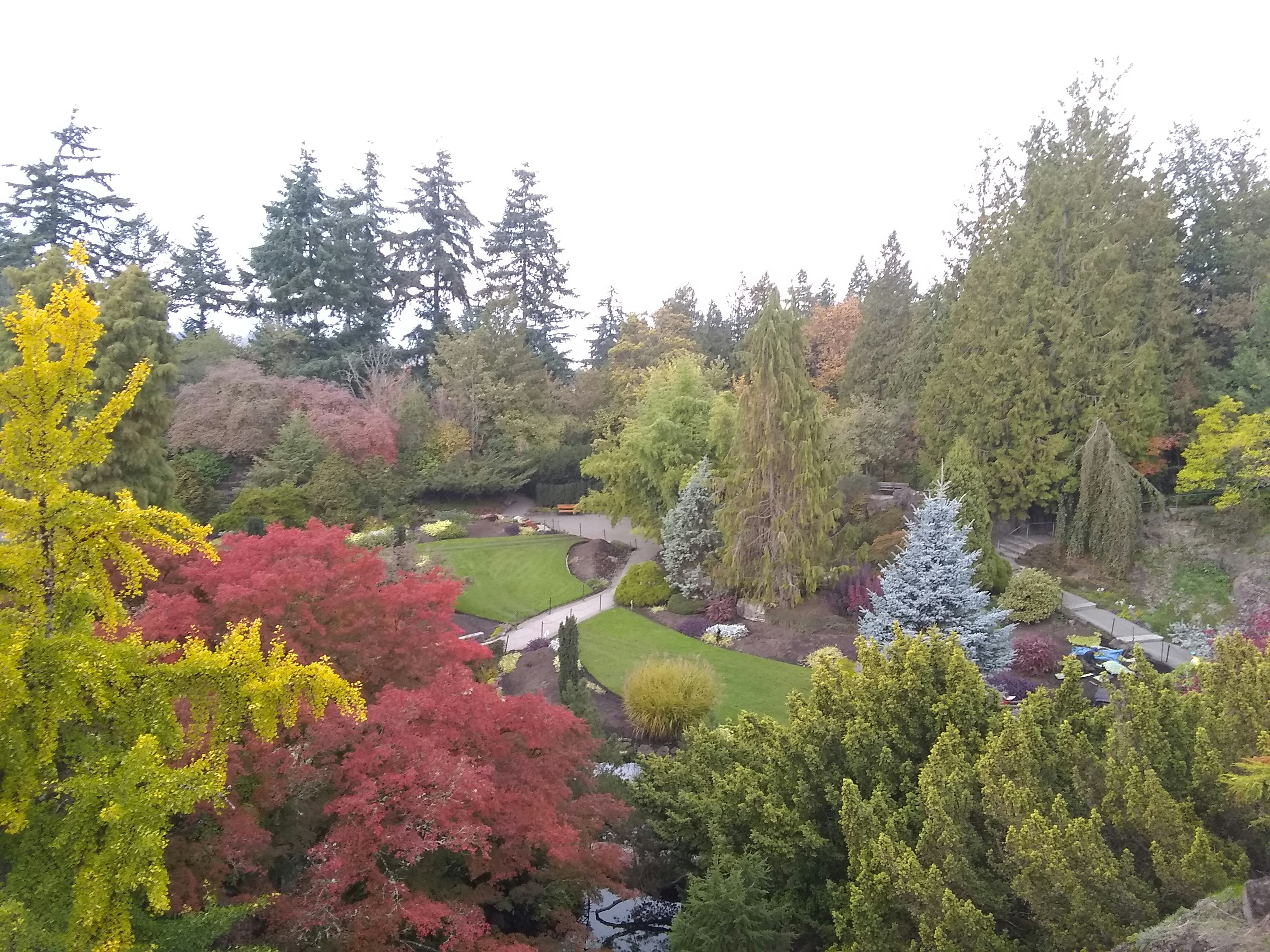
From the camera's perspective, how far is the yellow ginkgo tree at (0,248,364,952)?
4.19m

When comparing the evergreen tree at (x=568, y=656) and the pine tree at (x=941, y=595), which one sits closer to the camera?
the evergreen tree at (x=568, y=656)

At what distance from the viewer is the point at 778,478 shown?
1950 cm


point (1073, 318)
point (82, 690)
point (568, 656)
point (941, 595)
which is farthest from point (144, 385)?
point (1073, 318)

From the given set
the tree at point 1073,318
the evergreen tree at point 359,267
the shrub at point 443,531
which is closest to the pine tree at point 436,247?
the evergreen tree at point 359,267

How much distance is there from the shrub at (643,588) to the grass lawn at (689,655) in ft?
2.16

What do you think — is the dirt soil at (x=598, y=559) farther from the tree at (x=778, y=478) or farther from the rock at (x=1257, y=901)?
the rock at (x=1257, y=901)

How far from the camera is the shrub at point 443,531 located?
90.5 ft

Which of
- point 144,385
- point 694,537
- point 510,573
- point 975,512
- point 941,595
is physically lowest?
point 510,573

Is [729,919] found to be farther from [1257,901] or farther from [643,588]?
[643,588]

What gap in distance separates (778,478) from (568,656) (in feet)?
28.0

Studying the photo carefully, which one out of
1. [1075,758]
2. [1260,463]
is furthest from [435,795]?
[1260,463]

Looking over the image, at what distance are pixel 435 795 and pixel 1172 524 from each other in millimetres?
23988

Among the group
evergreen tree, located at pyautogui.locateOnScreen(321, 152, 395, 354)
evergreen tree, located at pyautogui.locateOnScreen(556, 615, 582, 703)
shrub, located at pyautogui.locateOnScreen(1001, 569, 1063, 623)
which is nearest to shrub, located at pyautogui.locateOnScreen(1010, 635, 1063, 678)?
shrub, located at pyautogui.locateOnScreen(1001, 569, 1063, 623)

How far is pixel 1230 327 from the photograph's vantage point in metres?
23.3
